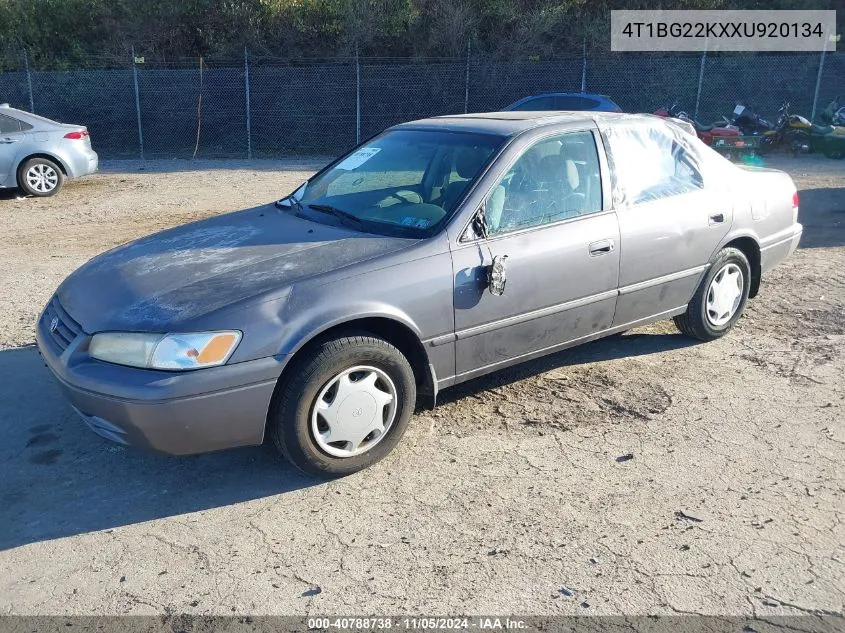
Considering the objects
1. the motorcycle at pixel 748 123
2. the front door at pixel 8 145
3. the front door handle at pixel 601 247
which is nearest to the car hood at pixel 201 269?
the front door handle at pixel 601 247

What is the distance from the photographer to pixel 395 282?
150 inches

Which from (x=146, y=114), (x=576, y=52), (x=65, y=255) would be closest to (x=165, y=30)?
(x=146, y=114)

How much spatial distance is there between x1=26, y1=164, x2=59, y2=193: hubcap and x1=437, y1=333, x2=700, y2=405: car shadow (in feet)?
30.8

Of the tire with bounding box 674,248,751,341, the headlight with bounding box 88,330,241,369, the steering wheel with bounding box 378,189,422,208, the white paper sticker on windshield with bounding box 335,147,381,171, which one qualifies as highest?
the white paper sticker on windshield with bounding box 335,147,381,171

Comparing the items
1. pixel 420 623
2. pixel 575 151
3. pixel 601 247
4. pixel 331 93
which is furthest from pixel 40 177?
pixel 420 623

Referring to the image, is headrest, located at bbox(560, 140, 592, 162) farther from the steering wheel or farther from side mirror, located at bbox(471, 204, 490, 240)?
the steering wheel

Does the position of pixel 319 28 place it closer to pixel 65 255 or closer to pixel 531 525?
pixel 65 255

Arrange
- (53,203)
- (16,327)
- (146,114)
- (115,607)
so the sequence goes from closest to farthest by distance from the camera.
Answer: (115,607)
(16,327)
(53,203)
(146,114)

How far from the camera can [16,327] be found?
19.5ft

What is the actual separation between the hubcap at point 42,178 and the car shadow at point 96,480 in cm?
831

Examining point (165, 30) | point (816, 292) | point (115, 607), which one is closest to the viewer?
point (115, 607)

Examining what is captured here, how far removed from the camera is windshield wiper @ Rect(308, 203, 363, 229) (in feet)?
14.5

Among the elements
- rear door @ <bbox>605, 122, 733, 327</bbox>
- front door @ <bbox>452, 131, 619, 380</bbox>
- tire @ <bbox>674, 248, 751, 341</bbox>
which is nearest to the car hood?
front door @ <bbox>452, 131, 619, 380</bbox>

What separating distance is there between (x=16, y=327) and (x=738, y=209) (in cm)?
537
